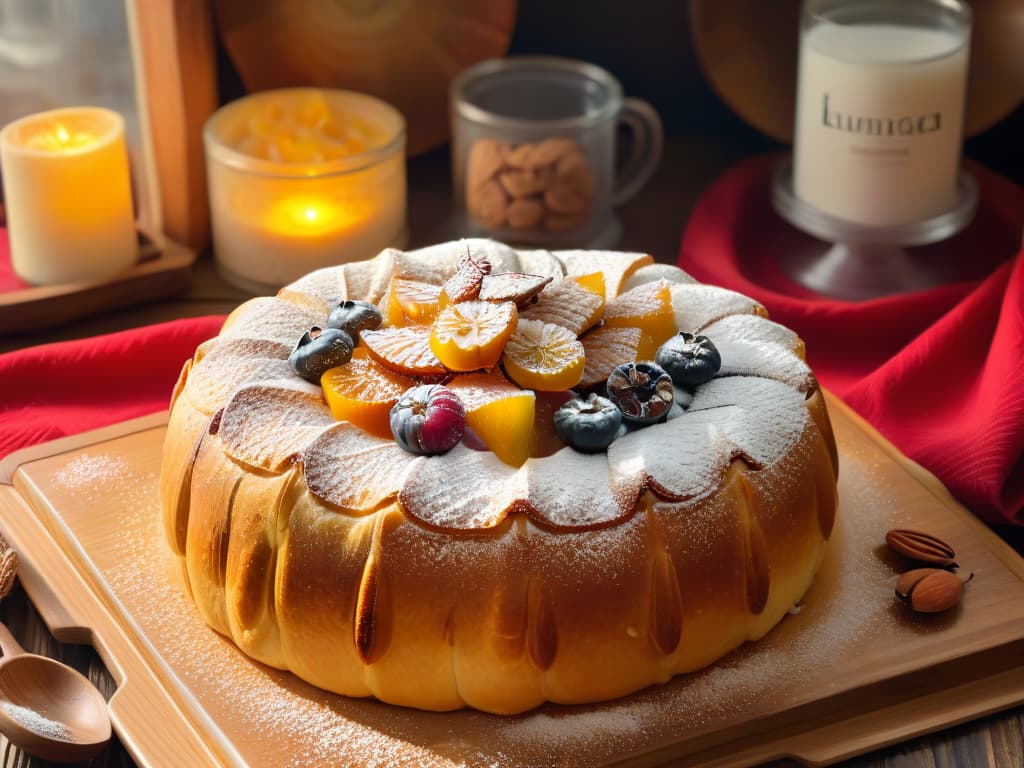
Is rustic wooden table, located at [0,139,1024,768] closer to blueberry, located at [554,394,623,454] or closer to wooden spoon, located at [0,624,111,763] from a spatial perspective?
wooden spoon, located at [0,624,111,763]

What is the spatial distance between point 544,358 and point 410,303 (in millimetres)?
184

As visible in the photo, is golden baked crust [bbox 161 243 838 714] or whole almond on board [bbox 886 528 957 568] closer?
golden baked crust [bbox 161 243 838 714]

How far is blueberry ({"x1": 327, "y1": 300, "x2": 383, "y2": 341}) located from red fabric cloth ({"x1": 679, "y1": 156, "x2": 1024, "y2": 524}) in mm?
670

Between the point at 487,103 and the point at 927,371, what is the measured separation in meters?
0.83

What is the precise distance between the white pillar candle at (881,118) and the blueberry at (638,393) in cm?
79

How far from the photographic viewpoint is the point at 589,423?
1375 millimetres

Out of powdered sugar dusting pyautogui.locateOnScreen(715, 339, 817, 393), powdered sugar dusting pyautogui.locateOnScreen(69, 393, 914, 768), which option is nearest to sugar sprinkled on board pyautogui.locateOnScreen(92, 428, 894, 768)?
powdered sugar dusting pyautogui.locateOnScreen(69, 393, 914, 768)

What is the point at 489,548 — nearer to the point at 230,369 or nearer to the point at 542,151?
the point at 230,369

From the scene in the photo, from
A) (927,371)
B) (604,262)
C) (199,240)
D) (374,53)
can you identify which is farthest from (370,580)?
(374,53)

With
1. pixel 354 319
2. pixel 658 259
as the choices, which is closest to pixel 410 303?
pixel 354 319

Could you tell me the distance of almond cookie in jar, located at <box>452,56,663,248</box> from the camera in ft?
6.98

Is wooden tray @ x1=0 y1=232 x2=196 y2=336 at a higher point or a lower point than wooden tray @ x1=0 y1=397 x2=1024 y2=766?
higher

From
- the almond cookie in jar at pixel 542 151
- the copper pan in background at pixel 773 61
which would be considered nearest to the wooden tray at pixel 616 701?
the almond cookie in jar at pixel 542 151

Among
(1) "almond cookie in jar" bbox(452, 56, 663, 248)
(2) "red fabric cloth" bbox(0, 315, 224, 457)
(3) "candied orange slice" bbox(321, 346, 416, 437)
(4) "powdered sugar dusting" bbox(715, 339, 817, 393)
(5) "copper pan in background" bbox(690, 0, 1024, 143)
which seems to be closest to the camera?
(3) "candied orange slice" bbox(321, 346, 416, 437)
